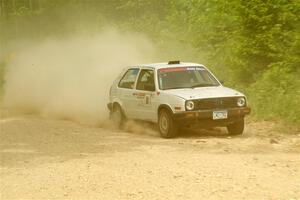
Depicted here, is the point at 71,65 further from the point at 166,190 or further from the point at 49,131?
the point at 166,190

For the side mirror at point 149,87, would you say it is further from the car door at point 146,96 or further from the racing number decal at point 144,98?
the racing number decal at point 144,98

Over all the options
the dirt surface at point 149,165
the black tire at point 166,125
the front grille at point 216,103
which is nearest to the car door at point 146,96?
the black tire at point 166,125

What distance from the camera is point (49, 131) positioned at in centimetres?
1432

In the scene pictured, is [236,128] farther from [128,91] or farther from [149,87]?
[128,91]

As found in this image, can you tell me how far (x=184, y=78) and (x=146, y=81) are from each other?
900 millimetres

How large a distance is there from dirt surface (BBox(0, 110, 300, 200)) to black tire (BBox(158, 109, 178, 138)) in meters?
0.18

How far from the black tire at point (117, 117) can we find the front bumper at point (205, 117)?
2.62m

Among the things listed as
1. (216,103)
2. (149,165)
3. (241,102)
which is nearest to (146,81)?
(216,103)

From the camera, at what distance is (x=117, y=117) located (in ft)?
49.4

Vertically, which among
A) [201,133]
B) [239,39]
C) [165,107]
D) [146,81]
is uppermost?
[239,39]

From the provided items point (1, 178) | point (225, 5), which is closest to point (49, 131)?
point (1, 178)

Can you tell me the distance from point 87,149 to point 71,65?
13356 millimetres

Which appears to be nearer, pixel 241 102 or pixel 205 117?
pixel 205 117

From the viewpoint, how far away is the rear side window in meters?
14.6
